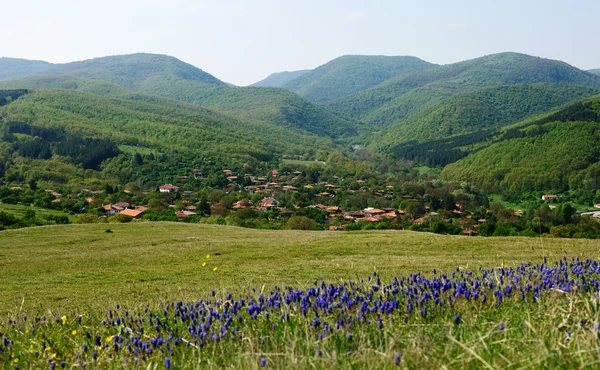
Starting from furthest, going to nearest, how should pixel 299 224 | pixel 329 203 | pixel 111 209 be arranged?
pixel 329 203 < pixel 111 209 < pixel 299 224

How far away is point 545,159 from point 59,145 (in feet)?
415

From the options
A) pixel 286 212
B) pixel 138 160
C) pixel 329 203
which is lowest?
pixel 329 203

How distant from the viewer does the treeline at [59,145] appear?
148750 mm

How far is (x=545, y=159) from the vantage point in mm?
142750

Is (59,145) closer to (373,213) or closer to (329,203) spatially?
(329,203)

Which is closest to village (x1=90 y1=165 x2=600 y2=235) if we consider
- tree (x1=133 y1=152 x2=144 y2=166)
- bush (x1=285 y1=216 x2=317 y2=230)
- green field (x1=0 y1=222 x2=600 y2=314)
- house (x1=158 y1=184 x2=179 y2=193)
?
house (x1=158 y1=184 x2=179 y2=193)

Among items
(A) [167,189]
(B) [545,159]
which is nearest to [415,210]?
(A) [167,189]

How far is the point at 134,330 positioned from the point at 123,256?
54.3ft

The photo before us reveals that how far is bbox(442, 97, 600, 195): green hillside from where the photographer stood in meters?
132

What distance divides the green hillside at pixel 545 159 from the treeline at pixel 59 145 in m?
95.1

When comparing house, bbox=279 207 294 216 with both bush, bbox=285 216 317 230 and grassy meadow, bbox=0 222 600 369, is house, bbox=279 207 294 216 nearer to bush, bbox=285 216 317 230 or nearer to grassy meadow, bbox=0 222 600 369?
bush, bbox=285 216 317 230

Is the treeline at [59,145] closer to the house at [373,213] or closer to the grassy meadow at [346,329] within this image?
the house at [373,213]

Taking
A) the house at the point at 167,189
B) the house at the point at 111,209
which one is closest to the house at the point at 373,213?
the house at the point at 111,209

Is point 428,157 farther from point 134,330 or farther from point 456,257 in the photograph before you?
point 134,330
